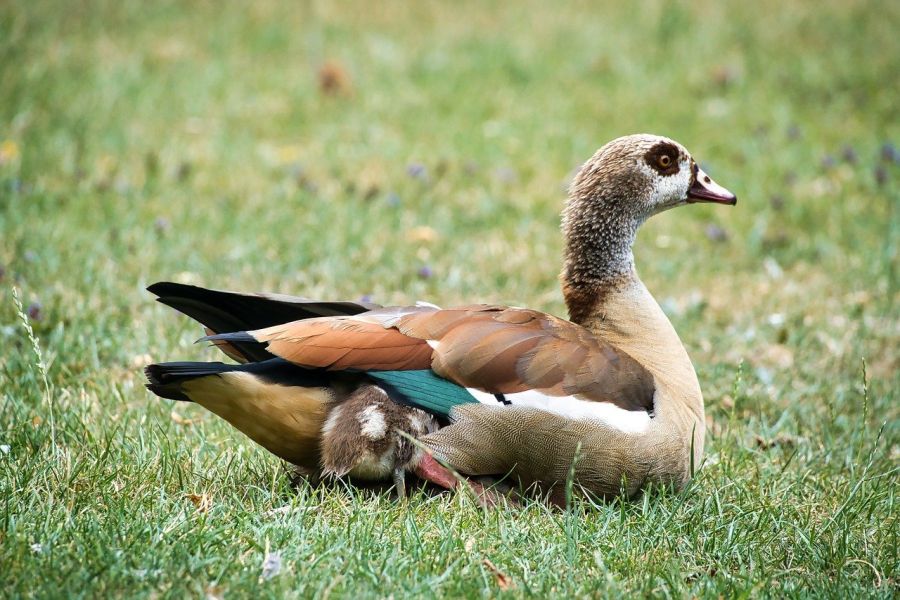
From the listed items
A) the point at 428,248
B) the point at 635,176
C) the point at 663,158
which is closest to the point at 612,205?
the point at 635,176

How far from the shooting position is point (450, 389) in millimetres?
3379

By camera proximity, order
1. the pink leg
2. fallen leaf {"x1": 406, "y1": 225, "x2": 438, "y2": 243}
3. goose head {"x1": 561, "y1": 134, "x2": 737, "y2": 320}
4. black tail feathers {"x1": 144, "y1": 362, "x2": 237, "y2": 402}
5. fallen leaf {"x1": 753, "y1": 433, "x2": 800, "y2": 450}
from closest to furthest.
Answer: black tail feathers {"x1": 144, "y1": 362, "x2": 237, "y2": 402}, the pink leg, goose head {"x1": 561, "y1": 134, "x2": 737, "y2": 320}, fallen leaf {"x1": 753, "y1": 433, "x2": 800, "y2": 450}, fallen leaf {"x1": 406, "y1": 225, "x2": 438, "y2": 243}

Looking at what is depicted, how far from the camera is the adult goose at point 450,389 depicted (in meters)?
3.34

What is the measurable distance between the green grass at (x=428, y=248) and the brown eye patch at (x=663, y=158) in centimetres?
92

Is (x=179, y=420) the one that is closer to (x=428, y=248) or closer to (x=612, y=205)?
(x=612, y=205)

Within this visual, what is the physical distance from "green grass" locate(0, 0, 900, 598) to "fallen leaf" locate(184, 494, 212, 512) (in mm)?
86

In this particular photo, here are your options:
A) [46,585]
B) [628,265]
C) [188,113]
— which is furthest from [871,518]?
[188,113]

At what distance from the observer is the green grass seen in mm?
3027

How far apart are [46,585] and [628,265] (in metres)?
2.25

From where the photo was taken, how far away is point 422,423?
339 cm

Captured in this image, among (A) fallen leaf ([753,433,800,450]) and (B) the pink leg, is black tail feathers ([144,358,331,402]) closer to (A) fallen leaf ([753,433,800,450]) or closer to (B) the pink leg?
(B) the pink leg

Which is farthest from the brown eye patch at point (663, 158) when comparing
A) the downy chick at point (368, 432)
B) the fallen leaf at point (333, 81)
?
the fallen leaf at point (333, 81)

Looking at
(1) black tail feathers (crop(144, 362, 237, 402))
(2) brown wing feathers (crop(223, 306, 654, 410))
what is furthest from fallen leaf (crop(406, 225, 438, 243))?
(1) black tail feathers (crop(144, 362, 237, 402))

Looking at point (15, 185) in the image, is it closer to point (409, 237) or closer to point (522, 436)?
point (409, 237)
